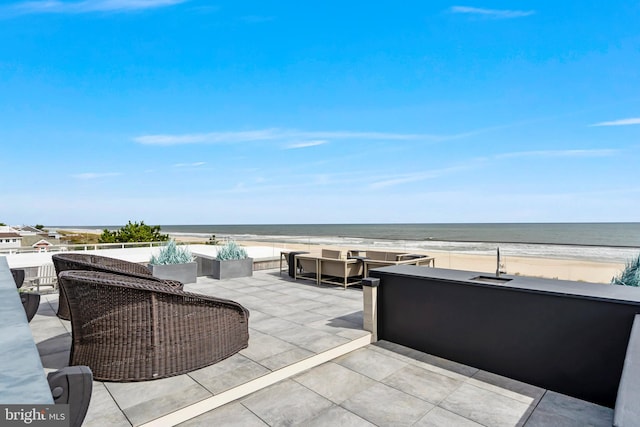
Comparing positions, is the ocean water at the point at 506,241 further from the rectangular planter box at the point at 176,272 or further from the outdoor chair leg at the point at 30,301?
the outdoor chair leg at the point at 30,301

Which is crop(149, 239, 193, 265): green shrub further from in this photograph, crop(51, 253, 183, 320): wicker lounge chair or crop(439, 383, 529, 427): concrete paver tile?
crop(439, 383, 529, 427): concrete paver tile

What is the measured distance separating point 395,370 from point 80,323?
289 centimetres

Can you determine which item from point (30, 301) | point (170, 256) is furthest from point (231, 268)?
point (30, 301)

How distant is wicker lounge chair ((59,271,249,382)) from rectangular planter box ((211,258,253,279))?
485 centimetres

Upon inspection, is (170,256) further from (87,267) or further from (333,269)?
(333,269)

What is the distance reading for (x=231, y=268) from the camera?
26.3ft

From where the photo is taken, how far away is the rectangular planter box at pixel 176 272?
6.90 metres

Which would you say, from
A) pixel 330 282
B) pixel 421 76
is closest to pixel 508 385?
pixel 330 282

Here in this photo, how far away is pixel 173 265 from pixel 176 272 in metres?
0.16

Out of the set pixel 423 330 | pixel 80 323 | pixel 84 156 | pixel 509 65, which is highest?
pixel 509 65

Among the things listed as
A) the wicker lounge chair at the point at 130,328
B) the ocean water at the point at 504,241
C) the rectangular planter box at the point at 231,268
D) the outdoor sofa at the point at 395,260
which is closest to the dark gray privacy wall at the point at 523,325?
the wicker lounge chair at the point at 130,328

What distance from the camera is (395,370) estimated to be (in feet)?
11.2

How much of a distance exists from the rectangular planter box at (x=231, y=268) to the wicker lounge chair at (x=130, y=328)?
4851mm

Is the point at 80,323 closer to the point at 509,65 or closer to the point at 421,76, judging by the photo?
the point at 421,76
